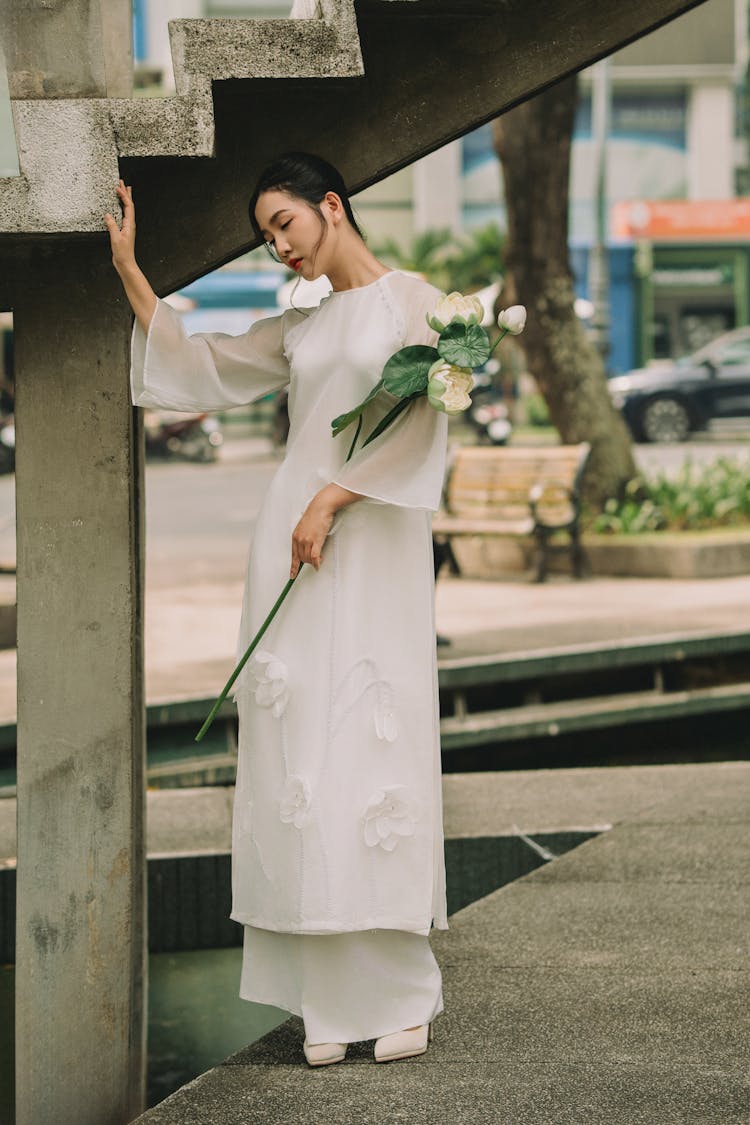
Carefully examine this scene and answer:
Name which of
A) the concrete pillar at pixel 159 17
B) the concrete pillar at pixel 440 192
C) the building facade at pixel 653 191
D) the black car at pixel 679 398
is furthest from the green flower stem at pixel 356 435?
the concrete pillar at pixel 440 192

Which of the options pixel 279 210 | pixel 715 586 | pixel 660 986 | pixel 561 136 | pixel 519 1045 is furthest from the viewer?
pixel 561 136

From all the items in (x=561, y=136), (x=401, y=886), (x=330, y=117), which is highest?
(x=561, y=136)

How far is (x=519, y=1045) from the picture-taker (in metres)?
3.56

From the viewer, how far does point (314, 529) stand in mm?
3340

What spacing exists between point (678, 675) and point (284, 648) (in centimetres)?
540

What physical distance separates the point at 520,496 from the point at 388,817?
8869 millimetres

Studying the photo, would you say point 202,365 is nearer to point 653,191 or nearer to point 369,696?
point 369,696

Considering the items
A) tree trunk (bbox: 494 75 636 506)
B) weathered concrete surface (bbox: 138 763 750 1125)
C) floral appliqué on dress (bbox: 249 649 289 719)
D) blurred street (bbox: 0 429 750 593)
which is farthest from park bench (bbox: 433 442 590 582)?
floral appliqué on dress (bbox: 249 649 289 719)

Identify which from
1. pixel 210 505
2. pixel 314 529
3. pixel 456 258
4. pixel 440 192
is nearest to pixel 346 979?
pixel 314 529

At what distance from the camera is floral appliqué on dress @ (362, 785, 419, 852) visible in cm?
340

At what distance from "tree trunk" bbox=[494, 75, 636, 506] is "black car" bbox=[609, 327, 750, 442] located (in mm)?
11878

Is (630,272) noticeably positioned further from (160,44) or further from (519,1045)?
(519,1045)

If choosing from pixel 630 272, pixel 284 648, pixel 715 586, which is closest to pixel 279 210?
pixel 284 648

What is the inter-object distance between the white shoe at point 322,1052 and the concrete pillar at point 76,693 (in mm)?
446
